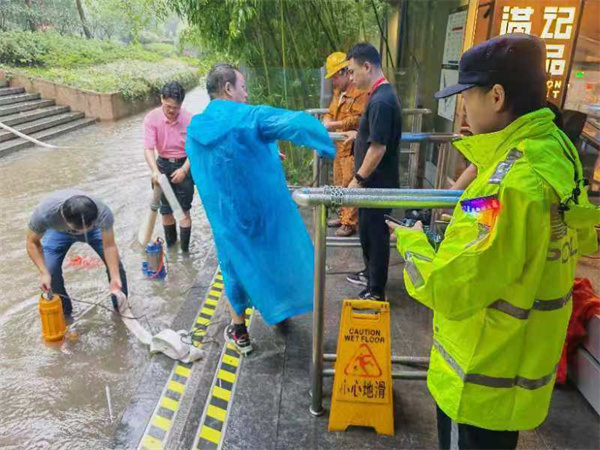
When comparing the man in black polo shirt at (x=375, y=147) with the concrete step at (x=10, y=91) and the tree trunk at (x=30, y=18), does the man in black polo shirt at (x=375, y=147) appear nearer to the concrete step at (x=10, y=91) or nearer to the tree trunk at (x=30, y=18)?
the concrete step at (x=10, y=91)

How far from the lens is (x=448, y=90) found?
1.35m

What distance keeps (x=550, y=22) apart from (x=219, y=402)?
3924mm

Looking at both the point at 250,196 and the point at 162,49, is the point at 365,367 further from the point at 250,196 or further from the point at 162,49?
the point at 162,49

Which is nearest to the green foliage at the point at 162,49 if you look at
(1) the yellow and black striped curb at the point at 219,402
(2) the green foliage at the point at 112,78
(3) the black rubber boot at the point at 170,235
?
(2) the green foliage at the point at 112,78

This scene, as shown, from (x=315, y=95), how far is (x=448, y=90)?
497 centimetres

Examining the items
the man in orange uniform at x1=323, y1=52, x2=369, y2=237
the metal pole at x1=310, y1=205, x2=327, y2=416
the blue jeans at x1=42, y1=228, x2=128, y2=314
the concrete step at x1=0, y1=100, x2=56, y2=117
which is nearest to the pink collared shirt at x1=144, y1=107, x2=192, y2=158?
the blue jeans at x1=42, y1=228, x2=128, y2=314

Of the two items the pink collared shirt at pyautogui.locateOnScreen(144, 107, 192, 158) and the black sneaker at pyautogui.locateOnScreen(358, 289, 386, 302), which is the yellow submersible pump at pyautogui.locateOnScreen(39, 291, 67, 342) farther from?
the black sneaker at pyautogui.locateOnScreen(358, 289, 386, 302)

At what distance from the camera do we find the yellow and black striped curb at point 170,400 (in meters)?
2.28

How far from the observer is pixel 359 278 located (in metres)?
3.40

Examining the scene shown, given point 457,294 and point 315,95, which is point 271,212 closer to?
point 457,294

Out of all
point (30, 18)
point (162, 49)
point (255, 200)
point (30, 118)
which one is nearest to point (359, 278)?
point (255, 200)

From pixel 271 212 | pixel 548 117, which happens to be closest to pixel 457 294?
pixel 548 117

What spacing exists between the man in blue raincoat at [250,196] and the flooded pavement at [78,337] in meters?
0.90

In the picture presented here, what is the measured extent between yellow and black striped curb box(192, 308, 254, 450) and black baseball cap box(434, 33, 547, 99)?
1834 mm
